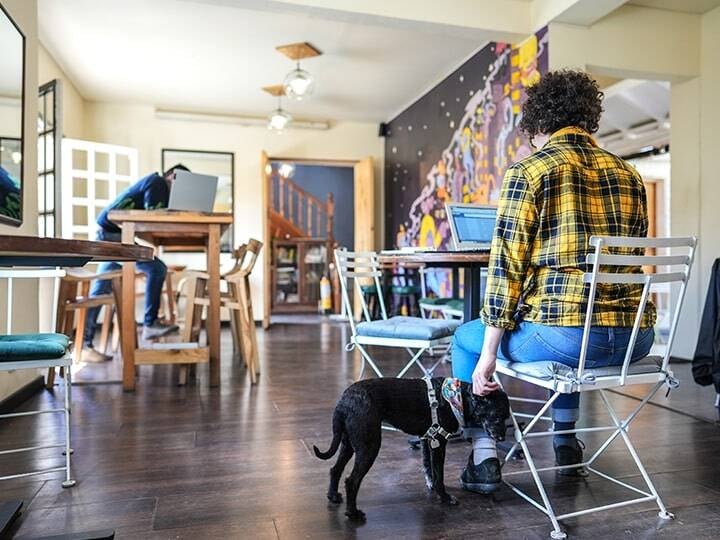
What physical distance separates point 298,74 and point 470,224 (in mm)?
2723

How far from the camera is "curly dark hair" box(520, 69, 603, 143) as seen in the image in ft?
5.00

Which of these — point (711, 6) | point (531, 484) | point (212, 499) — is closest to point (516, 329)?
point (531, 484)

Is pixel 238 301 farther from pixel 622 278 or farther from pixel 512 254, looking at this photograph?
pixel 622 278

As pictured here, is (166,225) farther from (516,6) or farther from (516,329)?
(516,6)

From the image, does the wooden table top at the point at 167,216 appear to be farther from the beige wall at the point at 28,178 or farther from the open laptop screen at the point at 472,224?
the open laptop screen at the point at 472,224

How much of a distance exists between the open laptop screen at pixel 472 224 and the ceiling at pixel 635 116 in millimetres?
3541

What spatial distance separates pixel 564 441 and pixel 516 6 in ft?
10.5

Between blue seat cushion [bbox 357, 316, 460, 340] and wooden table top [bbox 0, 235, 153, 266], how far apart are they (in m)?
1.12

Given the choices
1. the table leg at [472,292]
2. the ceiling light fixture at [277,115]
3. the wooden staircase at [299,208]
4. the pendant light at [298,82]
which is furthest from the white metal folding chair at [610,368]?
the wooden staircase at [299,208]

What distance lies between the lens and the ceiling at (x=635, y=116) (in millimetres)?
5570

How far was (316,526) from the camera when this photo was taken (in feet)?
4.71

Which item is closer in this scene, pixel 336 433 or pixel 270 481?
pixel 336 433

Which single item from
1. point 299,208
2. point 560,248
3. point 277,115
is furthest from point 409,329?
point 299,208

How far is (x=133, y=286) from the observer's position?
9.93ft
